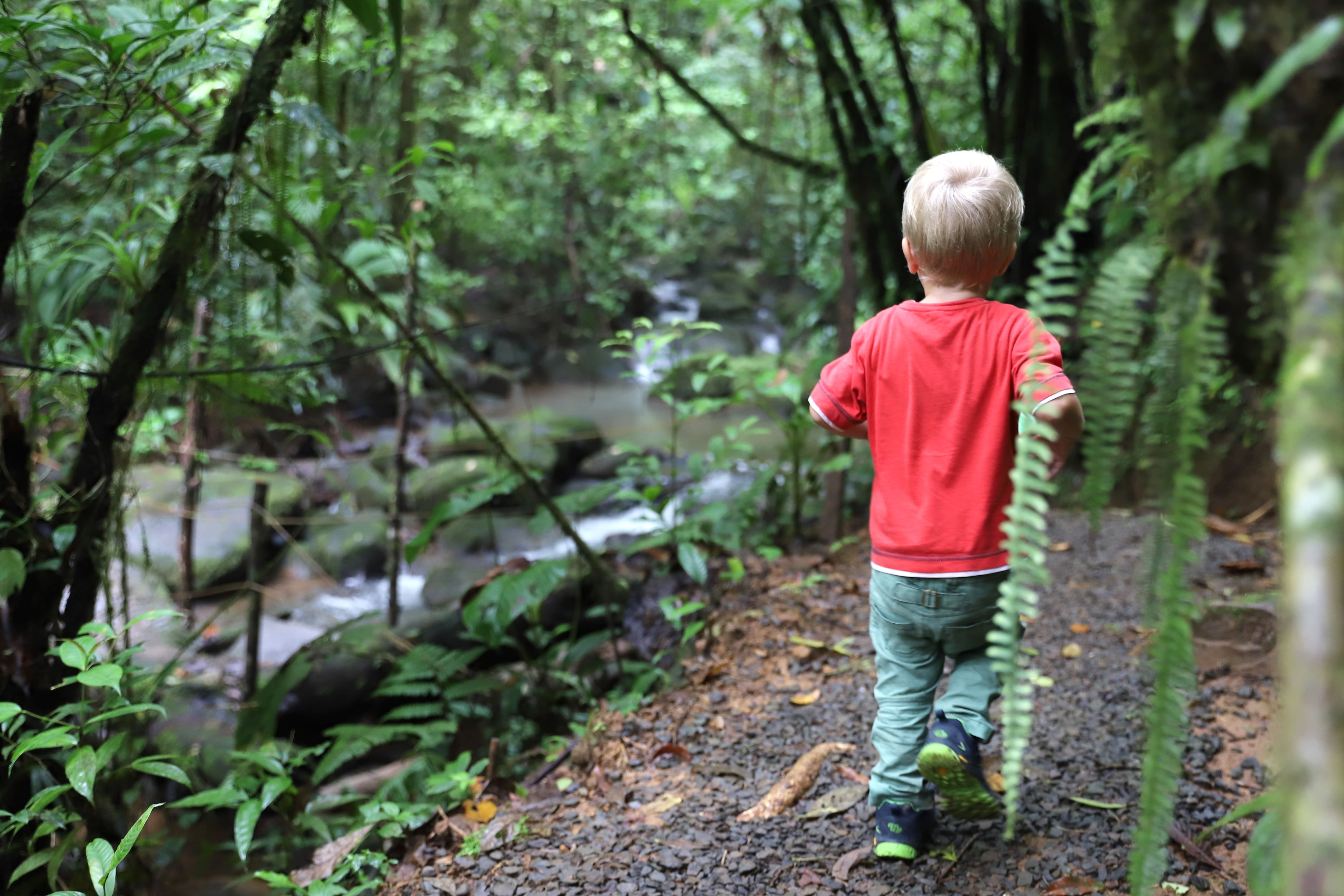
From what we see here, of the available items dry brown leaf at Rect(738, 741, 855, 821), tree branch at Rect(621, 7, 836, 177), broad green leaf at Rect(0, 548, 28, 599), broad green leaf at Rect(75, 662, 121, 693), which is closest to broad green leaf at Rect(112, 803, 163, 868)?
broad green leaf at Rect(75, 662, 121, 693)

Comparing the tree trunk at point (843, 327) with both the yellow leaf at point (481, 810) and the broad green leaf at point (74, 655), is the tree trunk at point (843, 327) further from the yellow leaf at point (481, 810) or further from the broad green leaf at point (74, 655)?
the broad green leaf at point (74, 655)

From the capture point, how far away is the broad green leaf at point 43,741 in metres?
1.54

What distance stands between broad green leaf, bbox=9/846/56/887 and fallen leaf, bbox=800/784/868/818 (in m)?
1.57

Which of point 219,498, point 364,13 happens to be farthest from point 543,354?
point 364,13

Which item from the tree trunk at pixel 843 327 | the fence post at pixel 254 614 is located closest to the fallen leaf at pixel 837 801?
the tree trunk at pixel 843 327

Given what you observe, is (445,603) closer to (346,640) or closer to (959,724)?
(346,640)

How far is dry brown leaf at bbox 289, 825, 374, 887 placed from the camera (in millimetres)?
1990

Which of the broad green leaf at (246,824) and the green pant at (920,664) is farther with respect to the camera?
the broad green leaf at (246,824)

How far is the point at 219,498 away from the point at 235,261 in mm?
4550

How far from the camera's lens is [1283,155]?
2.30 ft

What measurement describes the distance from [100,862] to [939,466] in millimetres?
1671

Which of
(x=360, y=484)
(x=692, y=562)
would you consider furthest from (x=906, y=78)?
(x=360, y=484)

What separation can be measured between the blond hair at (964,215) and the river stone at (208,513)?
14.9 feet

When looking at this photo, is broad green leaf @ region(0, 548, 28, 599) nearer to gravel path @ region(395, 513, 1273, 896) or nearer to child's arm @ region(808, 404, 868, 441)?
gravel path @ region(395, 513, 1273, 896)
